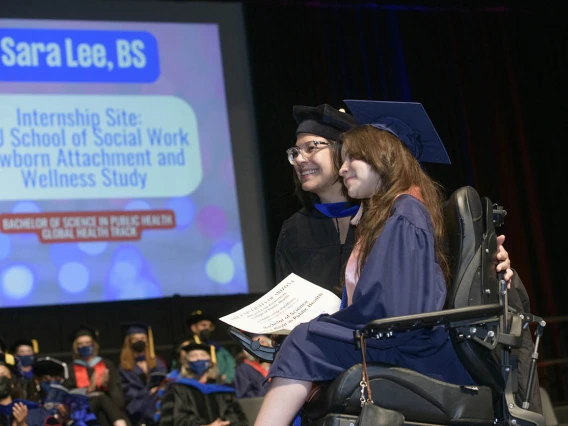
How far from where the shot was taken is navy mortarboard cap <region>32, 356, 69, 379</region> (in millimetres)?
7219

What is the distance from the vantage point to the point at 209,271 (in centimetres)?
812

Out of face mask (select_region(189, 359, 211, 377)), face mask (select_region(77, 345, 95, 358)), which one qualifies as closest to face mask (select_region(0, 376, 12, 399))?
face mask (select_region(77, 345, 95, 358))

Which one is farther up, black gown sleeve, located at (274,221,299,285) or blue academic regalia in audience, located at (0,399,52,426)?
black gown sleeve, located at (274,221,299,285)

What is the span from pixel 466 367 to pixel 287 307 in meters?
0.57

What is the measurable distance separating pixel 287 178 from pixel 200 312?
174 centimetres

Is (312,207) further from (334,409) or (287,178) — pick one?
(287,178)

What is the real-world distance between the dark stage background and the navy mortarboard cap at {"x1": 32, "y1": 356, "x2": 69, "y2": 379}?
2.24 meters

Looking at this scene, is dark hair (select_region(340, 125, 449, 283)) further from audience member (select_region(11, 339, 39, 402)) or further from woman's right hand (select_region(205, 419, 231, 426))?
audience member (select_region(11, 339, 39, 402))

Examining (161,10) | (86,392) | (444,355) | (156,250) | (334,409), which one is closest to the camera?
(334,409)

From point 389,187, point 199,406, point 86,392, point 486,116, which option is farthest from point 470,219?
point 486,116

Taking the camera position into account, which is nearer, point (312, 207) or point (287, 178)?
point (312, 207)

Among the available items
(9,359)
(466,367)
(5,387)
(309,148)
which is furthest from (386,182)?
(9,359)

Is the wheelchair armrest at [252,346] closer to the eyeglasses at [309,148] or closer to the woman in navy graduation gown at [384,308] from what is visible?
the woman in navy graduation gown at [384,308]

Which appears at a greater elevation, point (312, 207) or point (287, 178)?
point (287, 178)
